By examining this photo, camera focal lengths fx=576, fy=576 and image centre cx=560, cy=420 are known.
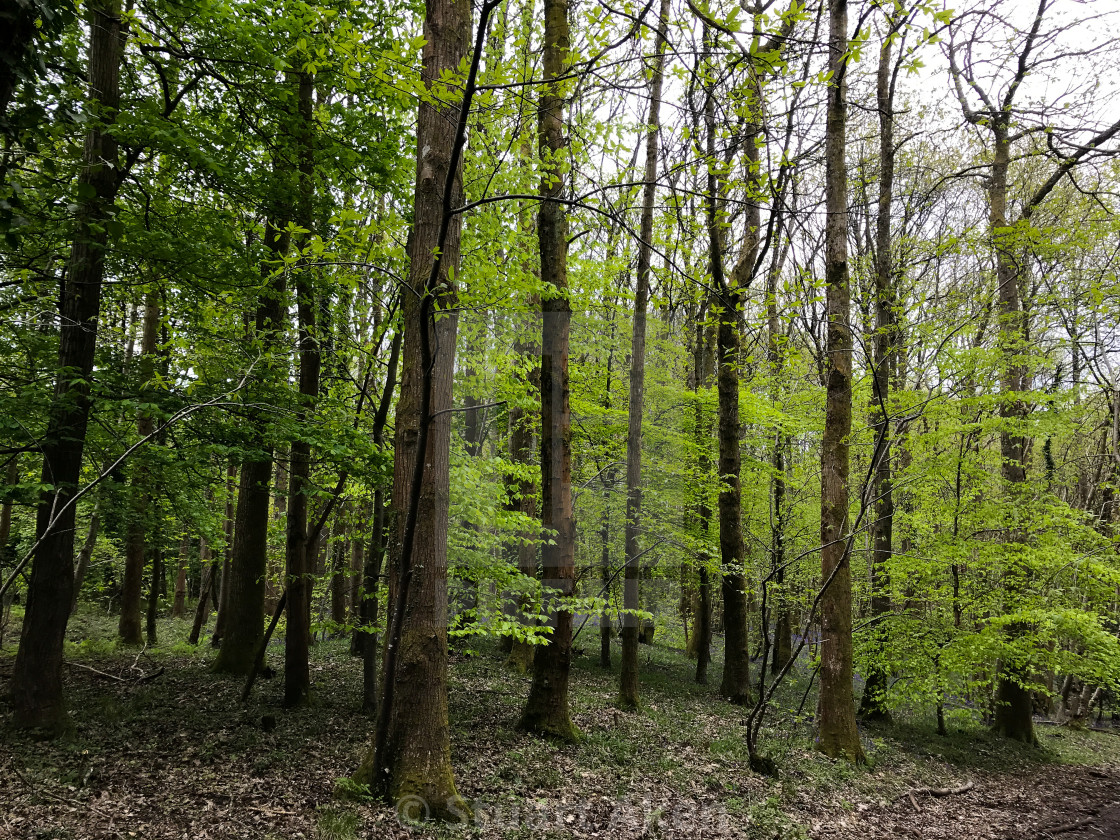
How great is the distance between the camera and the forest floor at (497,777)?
4430mm

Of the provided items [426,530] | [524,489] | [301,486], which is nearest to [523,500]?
[524,489]

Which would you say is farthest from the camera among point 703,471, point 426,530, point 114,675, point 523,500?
point 703,471

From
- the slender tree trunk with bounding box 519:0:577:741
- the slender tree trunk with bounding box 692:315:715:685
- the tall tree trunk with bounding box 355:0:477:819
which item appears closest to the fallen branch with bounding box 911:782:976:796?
→ the slender tree trunk with bounding box 519:0:577:741

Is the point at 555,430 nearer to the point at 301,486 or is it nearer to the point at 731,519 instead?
the point at 301,486

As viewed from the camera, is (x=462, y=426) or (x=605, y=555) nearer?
(x=462, y=426)

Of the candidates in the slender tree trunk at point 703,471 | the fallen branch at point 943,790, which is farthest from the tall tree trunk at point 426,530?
the slender tree trunk at point 703,471

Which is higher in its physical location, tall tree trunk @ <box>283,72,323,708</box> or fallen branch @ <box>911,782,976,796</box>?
tall tree trunk @ <box>283,72,323,708</box>

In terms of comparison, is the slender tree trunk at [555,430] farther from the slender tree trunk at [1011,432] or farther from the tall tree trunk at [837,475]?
the slender tree trunk at [1011,432]

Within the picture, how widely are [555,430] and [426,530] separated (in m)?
3.14

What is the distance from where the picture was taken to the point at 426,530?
4.58 metres

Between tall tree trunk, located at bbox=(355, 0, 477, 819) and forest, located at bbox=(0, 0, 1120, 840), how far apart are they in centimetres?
3

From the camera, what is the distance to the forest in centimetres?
434

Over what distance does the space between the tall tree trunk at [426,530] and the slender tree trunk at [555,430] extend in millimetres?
2426

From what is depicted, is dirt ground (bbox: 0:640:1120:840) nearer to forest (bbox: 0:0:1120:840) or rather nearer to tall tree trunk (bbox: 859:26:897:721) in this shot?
forest (bbox: 0:0:1120:840)
